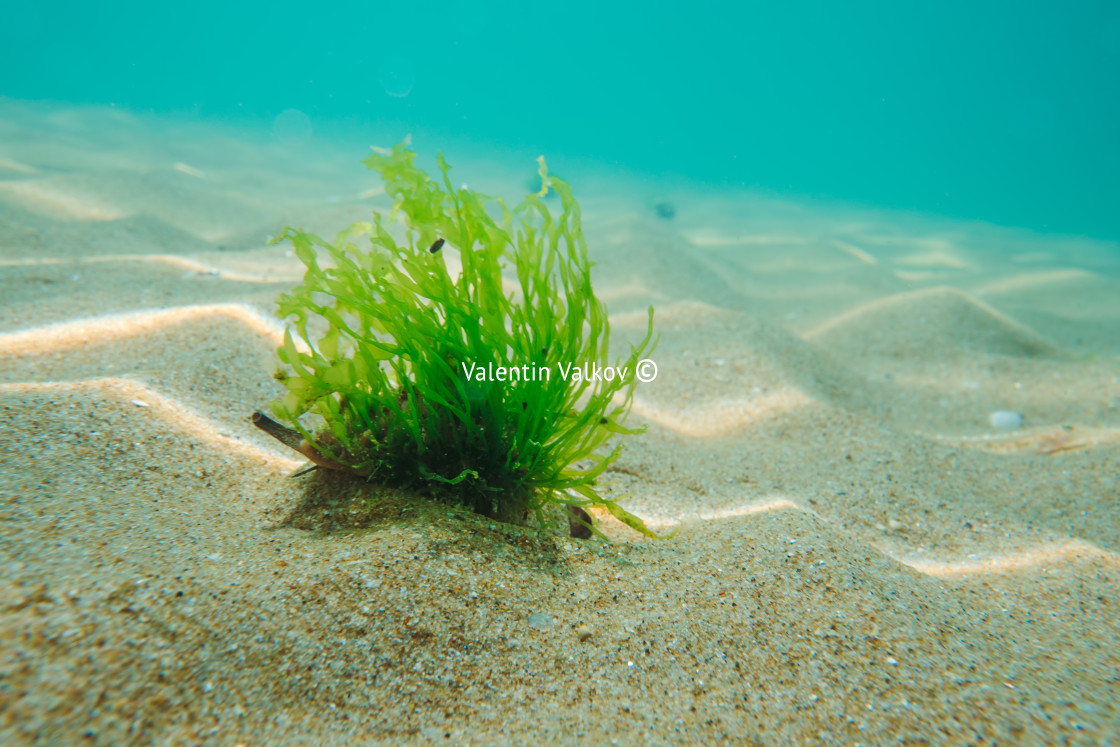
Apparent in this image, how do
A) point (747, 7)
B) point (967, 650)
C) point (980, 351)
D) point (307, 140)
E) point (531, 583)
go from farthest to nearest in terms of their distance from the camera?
1. point (747, 7)
2. point (307, 140)
3. point (980, 351)
4. point (531, 583)
5. point (967, 650)

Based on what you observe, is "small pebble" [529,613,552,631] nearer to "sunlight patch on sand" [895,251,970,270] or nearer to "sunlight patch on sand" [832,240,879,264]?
"sunlight patch on sand" [832,240,879,264]

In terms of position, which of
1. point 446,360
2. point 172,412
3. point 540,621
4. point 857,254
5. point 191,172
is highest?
point 191,172

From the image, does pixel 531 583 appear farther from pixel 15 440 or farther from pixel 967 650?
pixel 15 440

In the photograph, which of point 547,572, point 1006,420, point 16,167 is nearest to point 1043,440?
point 1006,420

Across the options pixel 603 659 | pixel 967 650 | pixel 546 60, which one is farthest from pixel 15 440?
Result: pixel 546 60

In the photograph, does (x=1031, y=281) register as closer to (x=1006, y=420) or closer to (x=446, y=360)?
(x=1006, y=420)

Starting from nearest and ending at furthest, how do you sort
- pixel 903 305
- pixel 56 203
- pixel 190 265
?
pixel 190 265, pixel 903 305, pixel 56 203
